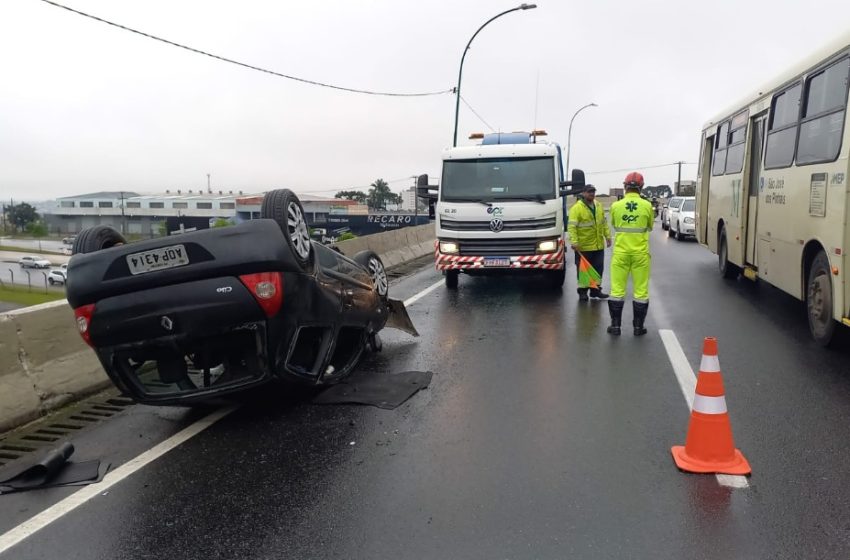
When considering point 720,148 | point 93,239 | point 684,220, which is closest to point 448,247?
point 720,148

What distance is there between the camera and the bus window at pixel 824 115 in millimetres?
6750

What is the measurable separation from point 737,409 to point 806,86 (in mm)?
4740

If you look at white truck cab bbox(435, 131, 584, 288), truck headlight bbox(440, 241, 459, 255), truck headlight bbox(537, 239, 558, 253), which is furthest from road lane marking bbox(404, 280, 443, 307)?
truck headlight bbox(537, 239, 558, 253)

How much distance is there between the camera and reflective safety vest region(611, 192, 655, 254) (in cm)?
803

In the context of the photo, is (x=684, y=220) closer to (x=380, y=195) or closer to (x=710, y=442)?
(x=710, y=442)

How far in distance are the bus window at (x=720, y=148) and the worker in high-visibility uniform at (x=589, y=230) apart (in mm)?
3474

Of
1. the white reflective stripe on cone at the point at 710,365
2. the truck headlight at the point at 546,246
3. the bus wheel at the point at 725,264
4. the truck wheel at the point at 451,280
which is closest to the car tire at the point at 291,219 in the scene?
the white reflective stripe on cone at the point at 710,365

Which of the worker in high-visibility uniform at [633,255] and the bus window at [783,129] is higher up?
the bus window at [783,129]

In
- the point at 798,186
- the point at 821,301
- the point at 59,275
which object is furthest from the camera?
the point at 798,186

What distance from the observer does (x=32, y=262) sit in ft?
32.3

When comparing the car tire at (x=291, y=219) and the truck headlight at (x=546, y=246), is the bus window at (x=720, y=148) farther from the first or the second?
the car tire at (x=291, y=219)

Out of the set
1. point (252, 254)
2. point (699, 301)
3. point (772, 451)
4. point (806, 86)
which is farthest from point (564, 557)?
point (699, 301)

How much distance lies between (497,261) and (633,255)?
3.30 meters

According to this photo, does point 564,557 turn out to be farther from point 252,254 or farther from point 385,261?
point 385,261
